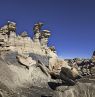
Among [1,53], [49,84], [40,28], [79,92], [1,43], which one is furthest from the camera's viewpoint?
[40,28]

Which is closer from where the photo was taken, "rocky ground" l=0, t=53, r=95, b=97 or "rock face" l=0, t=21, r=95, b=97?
"rocky ground" l=0, t=53, r=95, b=97

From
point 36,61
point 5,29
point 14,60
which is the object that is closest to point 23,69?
point 14,60

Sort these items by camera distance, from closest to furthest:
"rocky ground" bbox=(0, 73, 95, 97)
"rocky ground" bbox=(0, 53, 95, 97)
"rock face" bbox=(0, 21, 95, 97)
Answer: "rocky ground" bbox=(0, 73, 95, 97)
"rocky ground" bbox=(0, 53, 95, 97)
"rock face" bbox=(0, 21, 95, 97)

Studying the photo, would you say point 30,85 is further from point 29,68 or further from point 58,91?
point 58,91

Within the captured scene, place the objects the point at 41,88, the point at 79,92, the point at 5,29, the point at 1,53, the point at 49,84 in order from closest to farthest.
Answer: the point at 79,92 < the point at 41,88 < the point at 49,84 < the point at 1,53 < the point at 5,29

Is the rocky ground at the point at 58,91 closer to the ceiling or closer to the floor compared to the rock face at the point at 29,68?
closer to the floor

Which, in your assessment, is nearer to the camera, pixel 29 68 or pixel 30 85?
pixel 30 85

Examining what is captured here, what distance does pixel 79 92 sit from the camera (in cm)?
2877

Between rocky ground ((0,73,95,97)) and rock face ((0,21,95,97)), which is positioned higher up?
rock face ((0,21,95,97))

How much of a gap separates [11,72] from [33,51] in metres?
13.8

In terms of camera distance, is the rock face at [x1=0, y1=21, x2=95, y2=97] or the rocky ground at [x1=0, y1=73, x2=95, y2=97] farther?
the rock face at [x1=0, y1=21, x2=95, y2=97]

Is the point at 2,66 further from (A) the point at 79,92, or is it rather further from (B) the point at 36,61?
(A) the point at 79,92

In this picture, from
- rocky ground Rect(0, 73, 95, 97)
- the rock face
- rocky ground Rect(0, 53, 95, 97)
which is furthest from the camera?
the rock face

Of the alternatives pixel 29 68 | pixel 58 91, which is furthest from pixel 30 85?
pixel 58 91
